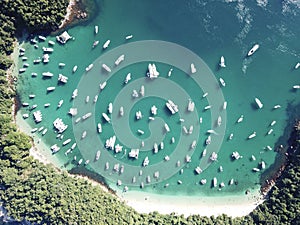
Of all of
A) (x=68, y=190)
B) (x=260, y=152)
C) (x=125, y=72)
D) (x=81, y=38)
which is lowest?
(x=68, y=190)

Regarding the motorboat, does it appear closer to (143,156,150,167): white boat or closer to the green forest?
the green forest

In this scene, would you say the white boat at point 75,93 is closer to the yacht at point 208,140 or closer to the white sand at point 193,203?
the white sand at point 193,203

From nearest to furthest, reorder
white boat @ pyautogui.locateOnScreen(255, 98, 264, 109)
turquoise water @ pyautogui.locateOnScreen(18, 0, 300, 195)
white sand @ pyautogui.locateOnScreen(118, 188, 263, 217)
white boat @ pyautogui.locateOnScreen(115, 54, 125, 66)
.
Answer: white boat @ pyautogui.locateOnScreen(115, 54, 125, 66) < turquoise water @ pyautogui.locateOnScreen(18, 0, 300, 195) < white boat @ pyautogui.locateOnScreen(255, 98, 264, 109) < white sand @ pyautogui.locateOnScreen(118, 188, 263, 217)

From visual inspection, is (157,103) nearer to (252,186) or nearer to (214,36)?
(214,36)

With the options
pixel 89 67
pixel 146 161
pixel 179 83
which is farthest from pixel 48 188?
pixel 179 83

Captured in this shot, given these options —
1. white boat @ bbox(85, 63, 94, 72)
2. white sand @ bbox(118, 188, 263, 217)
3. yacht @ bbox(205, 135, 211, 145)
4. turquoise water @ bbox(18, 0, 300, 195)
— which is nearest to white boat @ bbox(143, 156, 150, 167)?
turquoise water @ bbox(18, 0, 300, 195)

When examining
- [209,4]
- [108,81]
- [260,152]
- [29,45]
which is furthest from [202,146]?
[29,45]

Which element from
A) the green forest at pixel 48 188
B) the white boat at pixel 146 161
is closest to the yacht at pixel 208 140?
the white boat at pixel 146 161
